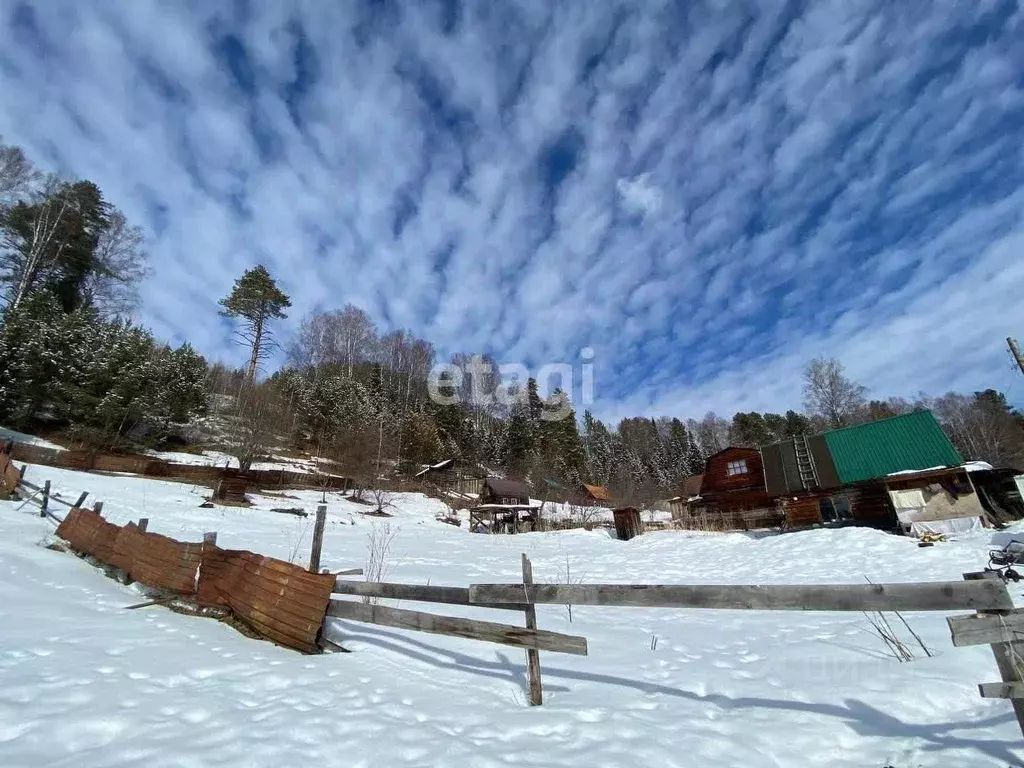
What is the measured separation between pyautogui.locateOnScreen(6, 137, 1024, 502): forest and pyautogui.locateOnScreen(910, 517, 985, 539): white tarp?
82.7ft

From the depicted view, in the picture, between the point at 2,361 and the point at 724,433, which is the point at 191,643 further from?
the point at 724,433

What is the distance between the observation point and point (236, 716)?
353 cm

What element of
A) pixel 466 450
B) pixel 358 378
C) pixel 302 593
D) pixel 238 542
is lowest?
pixel 302 593

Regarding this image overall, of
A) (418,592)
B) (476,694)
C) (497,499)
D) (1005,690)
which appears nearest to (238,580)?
(418,592)

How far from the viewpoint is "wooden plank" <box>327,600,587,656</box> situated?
411 cm

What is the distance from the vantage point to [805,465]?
92.0ft

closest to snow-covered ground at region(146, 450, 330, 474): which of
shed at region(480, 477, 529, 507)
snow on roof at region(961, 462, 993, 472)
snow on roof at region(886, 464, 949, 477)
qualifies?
shed at region(480, 477, 529, 507)

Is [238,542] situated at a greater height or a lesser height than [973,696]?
greater

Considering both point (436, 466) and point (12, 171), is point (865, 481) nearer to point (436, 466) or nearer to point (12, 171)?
point (436, 466)

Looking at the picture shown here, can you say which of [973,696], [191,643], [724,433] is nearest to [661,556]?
[973,696]

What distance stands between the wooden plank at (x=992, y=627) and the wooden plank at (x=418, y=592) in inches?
119

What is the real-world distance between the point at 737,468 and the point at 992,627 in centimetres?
3365

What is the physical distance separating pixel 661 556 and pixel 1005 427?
56.7 meters

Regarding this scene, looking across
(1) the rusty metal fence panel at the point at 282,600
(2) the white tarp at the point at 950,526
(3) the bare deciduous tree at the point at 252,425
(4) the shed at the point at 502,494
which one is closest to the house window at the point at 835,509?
(2) the white tarp at the point at 950,526
